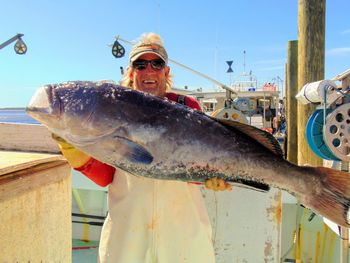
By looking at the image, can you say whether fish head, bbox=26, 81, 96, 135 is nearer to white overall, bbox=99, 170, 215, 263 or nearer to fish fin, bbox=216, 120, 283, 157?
fish fin, bbox=216, 120, 283, 157

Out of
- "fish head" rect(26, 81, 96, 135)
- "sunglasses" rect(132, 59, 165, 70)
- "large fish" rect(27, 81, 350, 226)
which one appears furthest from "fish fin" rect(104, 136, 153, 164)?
"sunglasses" rect(132, 59, 165, 70)

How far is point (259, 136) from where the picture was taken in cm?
182

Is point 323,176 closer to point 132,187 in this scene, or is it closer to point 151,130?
point 151,130

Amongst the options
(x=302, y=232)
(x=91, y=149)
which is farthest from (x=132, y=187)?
(x=302, y=232)

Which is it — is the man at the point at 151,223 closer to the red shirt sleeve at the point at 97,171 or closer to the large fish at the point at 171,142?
the red shirt sleeve at the point at 97,171

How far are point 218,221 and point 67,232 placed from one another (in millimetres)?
1435

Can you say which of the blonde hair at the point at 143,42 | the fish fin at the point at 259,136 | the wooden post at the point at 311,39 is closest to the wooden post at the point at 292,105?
the wooden post at the point at 311,39

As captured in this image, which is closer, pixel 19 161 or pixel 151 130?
pixel 151 130

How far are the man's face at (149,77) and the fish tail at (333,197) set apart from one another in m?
1.17

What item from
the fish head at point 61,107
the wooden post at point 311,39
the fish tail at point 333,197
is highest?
the wooden post at point 311,39

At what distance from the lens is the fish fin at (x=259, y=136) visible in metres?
1.80

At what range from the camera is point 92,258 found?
17.7 feet

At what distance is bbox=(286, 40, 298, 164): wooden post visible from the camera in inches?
286

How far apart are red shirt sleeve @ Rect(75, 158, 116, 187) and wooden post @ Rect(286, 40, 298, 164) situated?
18.2ft
